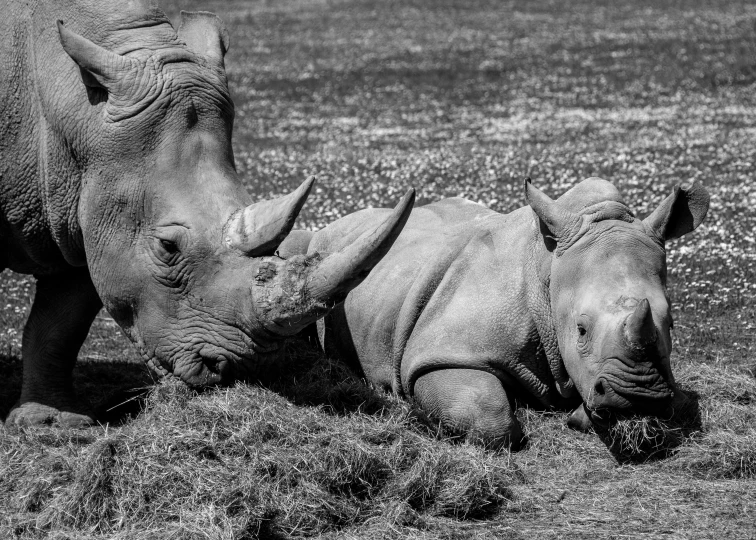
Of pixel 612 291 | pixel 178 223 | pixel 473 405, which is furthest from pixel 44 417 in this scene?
pixel 612 291

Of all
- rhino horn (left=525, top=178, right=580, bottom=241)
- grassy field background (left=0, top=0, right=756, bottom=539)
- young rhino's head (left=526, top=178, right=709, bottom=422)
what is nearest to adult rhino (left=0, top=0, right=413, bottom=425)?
grassy field background (left=0, top=0, right=756, bottom=539)

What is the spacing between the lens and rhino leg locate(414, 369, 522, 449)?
276 inches

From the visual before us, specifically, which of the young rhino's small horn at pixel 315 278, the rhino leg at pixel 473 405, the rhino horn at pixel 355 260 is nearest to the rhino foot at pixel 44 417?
the young rhino's small horn at pixel 315 278

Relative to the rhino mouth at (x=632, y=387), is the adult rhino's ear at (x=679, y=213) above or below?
above

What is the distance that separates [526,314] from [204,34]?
272 centimetres

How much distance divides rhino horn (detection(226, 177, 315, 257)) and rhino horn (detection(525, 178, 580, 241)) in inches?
65.6

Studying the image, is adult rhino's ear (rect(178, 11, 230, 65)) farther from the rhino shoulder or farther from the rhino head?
the rhino shoulder

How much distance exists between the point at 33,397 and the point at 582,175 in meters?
8.42

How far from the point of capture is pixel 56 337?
8.03m

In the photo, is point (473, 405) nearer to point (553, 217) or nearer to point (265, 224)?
point (553, 217)

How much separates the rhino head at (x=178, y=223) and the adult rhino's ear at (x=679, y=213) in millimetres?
2135

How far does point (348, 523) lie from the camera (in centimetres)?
604

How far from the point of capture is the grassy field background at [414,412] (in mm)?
5996

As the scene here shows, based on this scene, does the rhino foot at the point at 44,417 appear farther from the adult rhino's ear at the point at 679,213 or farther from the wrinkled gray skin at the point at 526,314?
the adult rhino's ear at the point at 679,213
